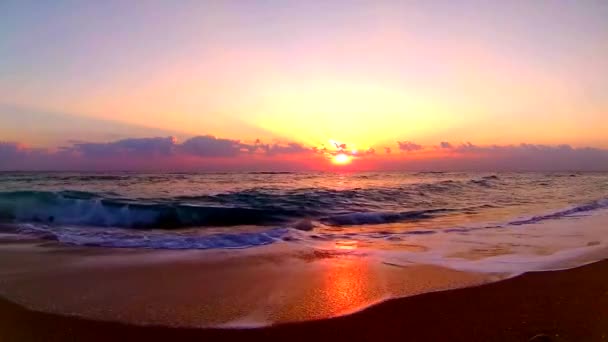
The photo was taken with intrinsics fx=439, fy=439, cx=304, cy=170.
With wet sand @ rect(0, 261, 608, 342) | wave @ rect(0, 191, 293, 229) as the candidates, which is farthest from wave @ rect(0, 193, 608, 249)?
wet sand @ rect(0, 261, 608, 342)

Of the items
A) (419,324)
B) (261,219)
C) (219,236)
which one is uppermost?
(419,324)

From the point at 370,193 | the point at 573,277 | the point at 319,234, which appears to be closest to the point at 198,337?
the point at 573,277

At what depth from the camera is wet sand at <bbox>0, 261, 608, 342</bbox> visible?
3.77 meters

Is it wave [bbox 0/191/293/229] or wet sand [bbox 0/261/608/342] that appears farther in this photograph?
wave [bbox 0/191/293/229]

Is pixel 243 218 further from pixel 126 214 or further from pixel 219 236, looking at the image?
pixel 219 236

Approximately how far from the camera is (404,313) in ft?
14.5

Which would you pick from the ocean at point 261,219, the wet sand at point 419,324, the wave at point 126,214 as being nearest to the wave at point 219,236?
the ocean at point 261,219

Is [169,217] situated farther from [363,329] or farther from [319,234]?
[363,329]

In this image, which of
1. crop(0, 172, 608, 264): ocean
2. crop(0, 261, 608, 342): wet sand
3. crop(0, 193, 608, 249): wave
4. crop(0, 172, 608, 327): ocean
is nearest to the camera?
crop(0, 261, 608, 342): wet sand

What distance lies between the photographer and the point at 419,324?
406 cm

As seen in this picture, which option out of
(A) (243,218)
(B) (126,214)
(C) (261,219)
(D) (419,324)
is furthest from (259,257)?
(B) (126,214)

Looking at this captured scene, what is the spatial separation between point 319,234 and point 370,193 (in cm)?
1253

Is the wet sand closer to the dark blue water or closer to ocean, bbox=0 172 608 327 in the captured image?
ocean, bbox=0 172 608 327

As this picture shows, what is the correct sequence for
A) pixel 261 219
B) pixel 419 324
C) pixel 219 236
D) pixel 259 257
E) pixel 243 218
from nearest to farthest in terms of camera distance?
pixel 419 324
pixel 259 257
pixel 219 236
pixel 261 219
pixel 243 218
